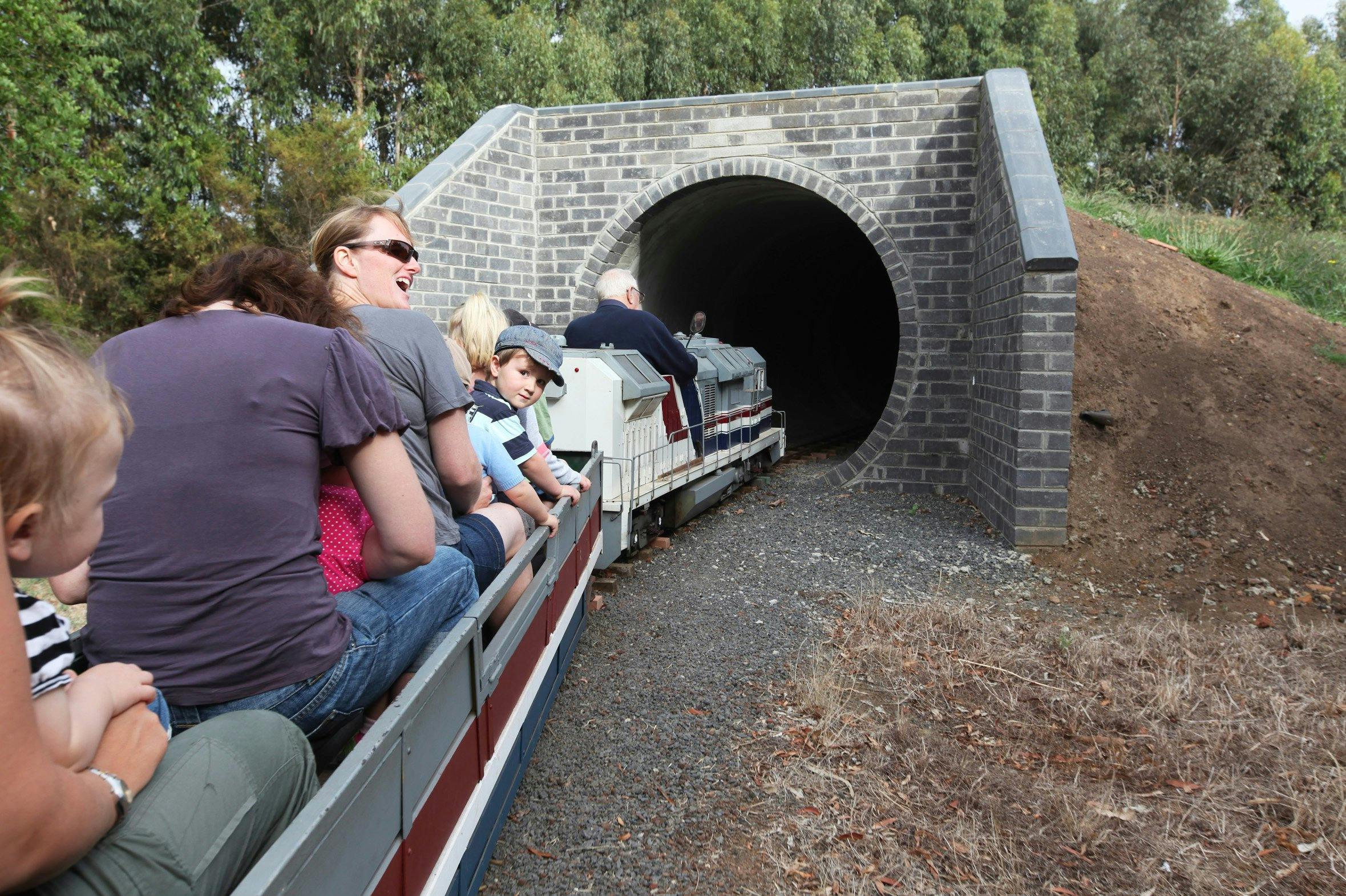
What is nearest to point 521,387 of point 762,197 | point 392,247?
point 392,247

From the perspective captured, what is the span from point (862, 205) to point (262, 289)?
940 cm

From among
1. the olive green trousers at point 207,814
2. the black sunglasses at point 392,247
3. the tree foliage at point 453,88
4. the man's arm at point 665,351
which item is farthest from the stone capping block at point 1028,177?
the tree foliage at point 453,88

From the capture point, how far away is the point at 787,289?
19.3m

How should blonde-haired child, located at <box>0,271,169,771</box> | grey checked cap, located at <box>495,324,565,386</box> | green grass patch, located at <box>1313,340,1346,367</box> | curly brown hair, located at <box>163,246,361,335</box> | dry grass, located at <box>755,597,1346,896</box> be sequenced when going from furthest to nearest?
green grass patch, located at <box>1313,340,1346,367</box> → grey checked cap, located at <box>495,324,565,386</box> → dry grass, located at <box>755,597,1346,896</box> → curly brown hair, located at <box>163,246,361,335</box> → blonde-haired child, located at <box>0,271,169,771</box>

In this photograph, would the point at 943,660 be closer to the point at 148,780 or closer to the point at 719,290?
the point at 148,780

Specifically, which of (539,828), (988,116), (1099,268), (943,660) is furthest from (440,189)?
(539,828)

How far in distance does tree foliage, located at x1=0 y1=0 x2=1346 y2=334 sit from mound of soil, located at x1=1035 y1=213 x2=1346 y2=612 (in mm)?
14702

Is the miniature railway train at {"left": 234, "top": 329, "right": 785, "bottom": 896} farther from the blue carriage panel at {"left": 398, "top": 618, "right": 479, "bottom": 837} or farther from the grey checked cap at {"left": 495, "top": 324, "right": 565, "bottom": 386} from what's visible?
the grey checked cap at {"left": 495, "top": 324, "right": 565, "bottom": 386}

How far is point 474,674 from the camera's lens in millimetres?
2447

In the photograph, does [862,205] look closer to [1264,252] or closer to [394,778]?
[1264,252]

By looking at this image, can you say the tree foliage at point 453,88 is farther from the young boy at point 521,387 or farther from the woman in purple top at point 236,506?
the woman in purple top at point 236,506

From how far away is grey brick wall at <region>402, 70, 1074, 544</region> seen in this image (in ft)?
28.9

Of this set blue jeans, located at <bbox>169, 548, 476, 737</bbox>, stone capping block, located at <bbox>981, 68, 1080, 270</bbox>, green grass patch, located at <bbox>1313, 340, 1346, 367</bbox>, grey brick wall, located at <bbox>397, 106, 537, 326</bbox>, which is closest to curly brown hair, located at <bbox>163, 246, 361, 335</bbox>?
blue jeans, located at <bbox>169, 548, 476, 737</bbox>

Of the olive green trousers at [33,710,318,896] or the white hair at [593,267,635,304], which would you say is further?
the white hair at [593,267,635,304]
